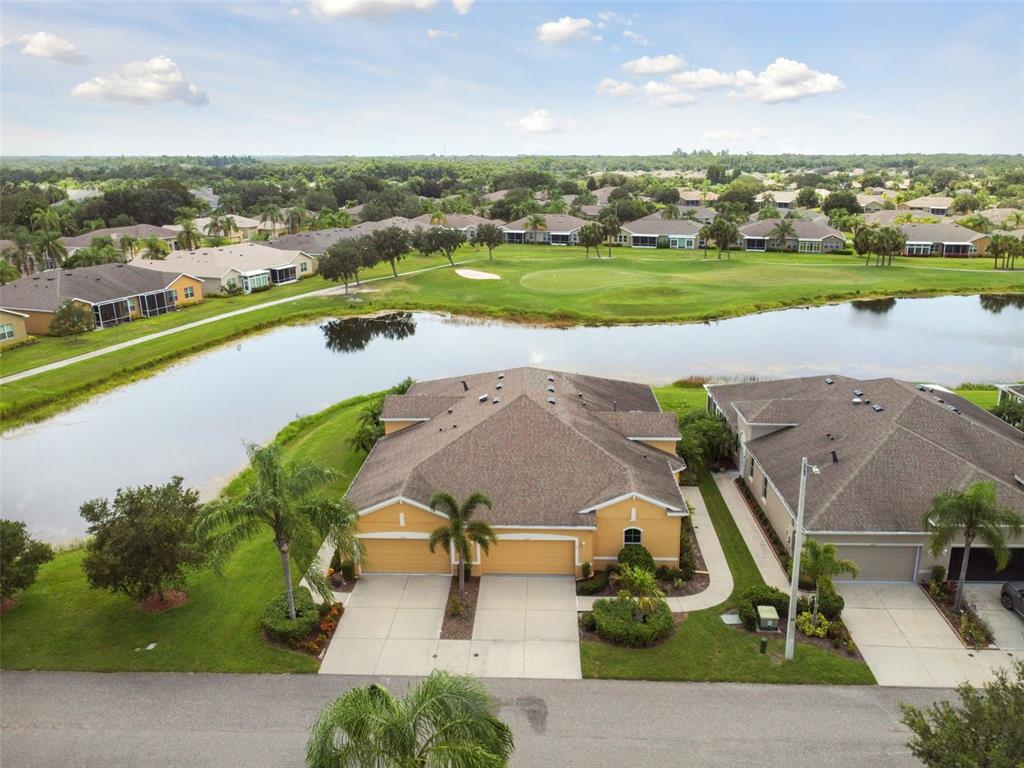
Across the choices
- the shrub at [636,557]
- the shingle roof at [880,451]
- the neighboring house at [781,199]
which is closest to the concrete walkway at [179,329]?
the shrub at [636,557]

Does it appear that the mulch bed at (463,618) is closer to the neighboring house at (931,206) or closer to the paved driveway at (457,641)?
the paved driveway at (457,641)

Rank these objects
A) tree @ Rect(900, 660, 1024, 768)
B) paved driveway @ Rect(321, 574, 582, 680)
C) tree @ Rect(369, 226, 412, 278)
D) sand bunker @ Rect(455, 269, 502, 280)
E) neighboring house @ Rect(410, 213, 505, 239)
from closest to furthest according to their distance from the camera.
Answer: tree @ Rect(900, 660, 1024, 768)
paved driveway @ Rect(321, 574, 582, 680)
tree @ Rect(369, 226, 412, 278)
sand bunker @ Rect(455, 269, 502, 280)
neighboring house @ Rect(410, 213, 505, 239)

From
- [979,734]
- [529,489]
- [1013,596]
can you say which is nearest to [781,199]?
[1013,596]

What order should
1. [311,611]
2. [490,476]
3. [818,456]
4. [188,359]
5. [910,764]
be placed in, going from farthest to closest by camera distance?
[188,359]
[818,456]
[490,476]
[311,611]
[910,764]

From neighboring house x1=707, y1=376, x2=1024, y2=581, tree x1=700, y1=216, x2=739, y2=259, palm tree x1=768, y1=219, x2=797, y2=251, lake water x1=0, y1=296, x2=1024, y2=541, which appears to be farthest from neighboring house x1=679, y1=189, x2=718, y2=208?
neighboring house x1=707, y1=376, x2=1024, y2=581

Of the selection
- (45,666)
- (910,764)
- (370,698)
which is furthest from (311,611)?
(910,764)

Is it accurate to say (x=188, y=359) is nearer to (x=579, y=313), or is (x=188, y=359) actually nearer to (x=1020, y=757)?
(x=579, y=313)

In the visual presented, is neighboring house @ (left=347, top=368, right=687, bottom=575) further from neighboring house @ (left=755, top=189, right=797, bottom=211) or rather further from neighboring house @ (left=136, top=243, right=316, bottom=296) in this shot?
neighboring house @ (left=755, top=189, right=797, bottom=211)
